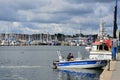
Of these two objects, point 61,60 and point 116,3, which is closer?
point 116,3

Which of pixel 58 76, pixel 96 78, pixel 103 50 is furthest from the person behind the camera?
pixel 103 50

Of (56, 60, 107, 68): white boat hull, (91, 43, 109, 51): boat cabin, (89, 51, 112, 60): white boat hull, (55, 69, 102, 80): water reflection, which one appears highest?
(91, 43, 109, 51): boat cabin

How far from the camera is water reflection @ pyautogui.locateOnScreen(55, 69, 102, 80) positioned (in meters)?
43.8

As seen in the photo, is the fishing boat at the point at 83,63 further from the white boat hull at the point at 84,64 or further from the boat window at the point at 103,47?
the boat window at the point at 103,47

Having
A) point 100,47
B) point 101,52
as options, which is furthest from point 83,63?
point 100,47

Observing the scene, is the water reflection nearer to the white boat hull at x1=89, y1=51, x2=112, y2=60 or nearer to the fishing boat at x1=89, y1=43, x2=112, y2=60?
the white boat hull at x1=89, y1=51, x2=112, y2=60

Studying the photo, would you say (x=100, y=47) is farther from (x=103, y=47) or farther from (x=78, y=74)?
(x=78, y=74)

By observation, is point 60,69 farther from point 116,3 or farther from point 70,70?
point 116,3

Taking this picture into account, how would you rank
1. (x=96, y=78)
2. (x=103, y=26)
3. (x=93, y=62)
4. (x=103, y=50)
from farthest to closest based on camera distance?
1. (x=103, y=26)
2. (x=103, y=50)
3. (x=93, y=62)
4. (x=96, y=78)

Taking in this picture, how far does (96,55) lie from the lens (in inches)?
2112

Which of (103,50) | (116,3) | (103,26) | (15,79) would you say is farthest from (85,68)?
(103,26)

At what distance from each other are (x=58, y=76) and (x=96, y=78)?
573 cm

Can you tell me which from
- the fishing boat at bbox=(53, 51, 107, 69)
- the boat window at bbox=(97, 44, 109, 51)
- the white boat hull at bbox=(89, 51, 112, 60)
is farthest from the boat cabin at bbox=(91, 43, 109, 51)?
the fishing boat at bbox=(53, 51, 107, 69)

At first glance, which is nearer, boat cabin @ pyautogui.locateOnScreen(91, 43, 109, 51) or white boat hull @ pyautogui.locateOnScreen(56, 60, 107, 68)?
white boat hull @ pyautogui.locateOnScreen(56, 60, 107, 68)
